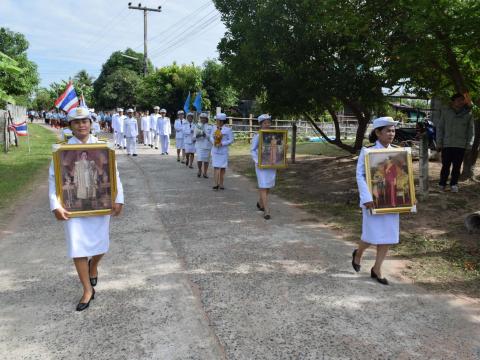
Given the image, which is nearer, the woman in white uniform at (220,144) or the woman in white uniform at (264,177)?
the woman in white uniform at (264,177)

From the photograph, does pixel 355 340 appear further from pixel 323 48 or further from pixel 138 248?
pixel 323 48

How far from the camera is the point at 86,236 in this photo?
12.5 ft

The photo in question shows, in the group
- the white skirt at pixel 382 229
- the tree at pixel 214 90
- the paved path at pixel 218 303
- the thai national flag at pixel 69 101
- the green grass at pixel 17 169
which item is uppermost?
the tree at pixel 214 90

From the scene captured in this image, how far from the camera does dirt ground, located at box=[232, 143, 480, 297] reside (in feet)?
15.7

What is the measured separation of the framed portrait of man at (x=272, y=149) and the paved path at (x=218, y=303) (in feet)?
4.22

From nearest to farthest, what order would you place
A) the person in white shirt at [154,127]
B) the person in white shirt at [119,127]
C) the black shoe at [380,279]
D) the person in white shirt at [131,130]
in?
the black shoe at [380,279] → the person in white shirt at [131,130] → the person in white shirt at [119,127] → the person in white shirt at [154,127]

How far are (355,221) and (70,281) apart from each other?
4.44m

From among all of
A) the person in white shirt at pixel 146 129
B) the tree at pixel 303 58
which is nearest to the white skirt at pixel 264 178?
the tree at pixel 303 58

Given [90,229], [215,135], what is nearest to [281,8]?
[215,135]

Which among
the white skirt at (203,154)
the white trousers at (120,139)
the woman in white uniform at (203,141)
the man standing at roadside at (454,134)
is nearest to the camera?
the man standing at roadside at (454,134)

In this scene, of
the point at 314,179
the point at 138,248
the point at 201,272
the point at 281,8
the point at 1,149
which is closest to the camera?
the point at 201,272

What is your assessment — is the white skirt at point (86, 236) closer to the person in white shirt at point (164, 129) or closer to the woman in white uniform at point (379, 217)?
the woman in white uniform at point (379, 217)

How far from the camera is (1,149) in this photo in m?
17.5

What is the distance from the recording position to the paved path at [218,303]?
10.6 feet
